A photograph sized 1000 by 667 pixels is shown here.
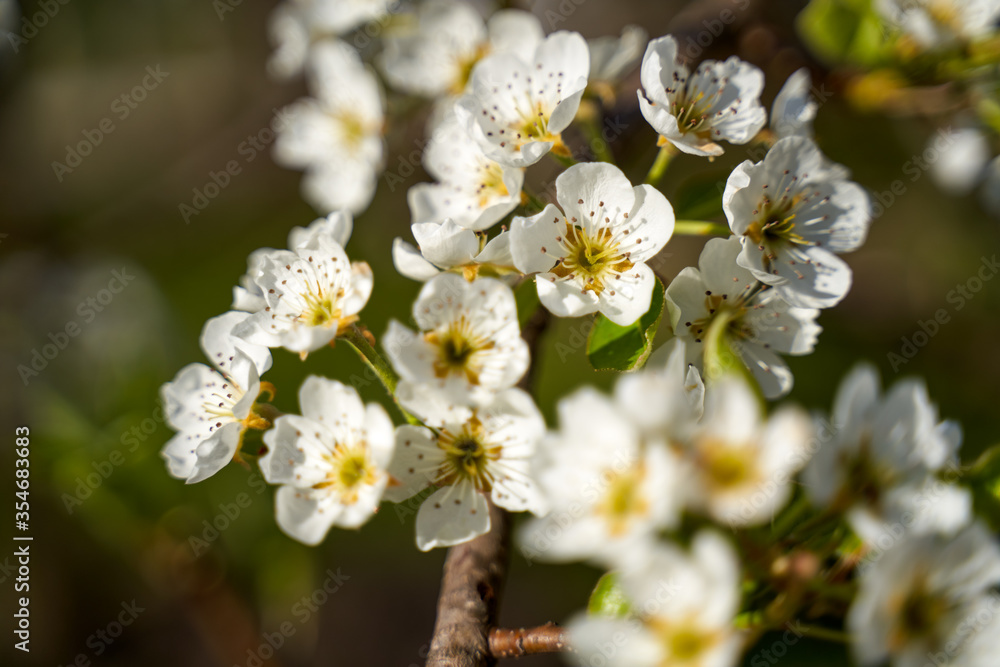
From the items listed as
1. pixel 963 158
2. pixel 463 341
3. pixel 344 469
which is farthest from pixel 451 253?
pixel 963 158

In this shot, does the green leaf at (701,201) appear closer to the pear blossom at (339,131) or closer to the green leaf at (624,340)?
the green leaf at (624,340)

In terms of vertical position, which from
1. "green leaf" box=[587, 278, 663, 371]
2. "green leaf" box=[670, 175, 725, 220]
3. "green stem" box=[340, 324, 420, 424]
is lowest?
"green leaf" box=[670, 175, 725, 220]

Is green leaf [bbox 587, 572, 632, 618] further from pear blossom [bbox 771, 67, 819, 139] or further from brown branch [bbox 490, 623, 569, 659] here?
pear blossom [bbox 771, 67, 819, 139]

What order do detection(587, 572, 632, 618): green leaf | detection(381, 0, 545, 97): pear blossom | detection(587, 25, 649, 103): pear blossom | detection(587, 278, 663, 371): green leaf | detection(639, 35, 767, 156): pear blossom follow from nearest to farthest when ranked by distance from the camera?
detection(587, 572, 632, 618): green leaf
detection(587, 278, 663, 371): green leaf
detection(639, 35, 767, 156): pear blossom
detection(587, 25, 649, 103): pear blossom
detection(381, 0, 545, 97): pear blossom

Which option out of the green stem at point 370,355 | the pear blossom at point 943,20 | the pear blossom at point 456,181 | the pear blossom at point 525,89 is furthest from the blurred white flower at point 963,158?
the green stem at point 370,355

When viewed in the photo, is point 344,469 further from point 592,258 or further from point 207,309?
point 207,309

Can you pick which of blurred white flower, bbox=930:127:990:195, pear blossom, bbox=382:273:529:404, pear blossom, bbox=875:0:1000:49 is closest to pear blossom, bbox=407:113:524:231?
pear blossom, bbox=382:273:529:404

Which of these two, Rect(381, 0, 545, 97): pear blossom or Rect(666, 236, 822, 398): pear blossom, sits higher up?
Rect(381, 0, 545, 97): pear blossom
